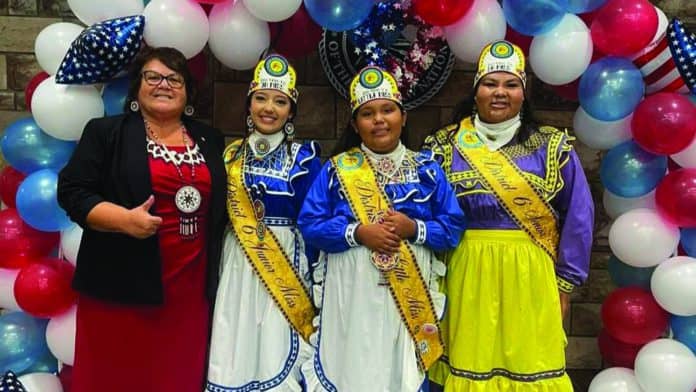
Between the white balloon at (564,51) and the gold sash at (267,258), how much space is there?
1.30 m

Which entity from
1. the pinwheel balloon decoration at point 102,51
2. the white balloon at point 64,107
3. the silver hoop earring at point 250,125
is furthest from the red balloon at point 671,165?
the white balloon at point 64,107

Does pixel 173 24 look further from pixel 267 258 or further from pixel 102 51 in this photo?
pixel 267 258

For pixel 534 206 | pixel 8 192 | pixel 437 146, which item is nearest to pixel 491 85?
pixel 437 146

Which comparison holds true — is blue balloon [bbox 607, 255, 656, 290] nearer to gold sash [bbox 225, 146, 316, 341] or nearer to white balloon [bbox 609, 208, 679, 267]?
white balloon [bbox 609, 208, 679, 267]

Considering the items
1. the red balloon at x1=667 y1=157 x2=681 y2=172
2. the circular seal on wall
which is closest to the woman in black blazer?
the circular seal on wall

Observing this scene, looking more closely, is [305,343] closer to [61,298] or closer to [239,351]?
[239,351]

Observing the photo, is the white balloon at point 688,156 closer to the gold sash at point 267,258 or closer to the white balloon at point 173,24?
the gold sash at point 267,258

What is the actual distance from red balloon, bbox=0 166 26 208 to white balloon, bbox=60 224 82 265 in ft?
1.07

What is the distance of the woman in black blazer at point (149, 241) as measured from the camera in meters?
2.40

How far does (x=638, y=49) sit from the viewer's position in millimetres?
2762

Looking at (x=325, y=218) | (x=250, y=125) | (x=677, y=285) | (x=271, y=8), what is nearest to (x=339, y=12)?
(x=271, y=8)

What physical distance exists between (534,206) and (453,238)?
354mm

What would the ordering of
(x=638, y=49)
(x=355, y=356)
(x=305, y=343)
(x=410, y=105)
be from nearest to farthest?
(x=355, y=356) < (x=305, y=343) < (x=638, y=49) < (x=410, y=105)

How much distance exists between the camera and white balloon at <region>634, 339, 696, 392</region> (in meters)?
2.72
